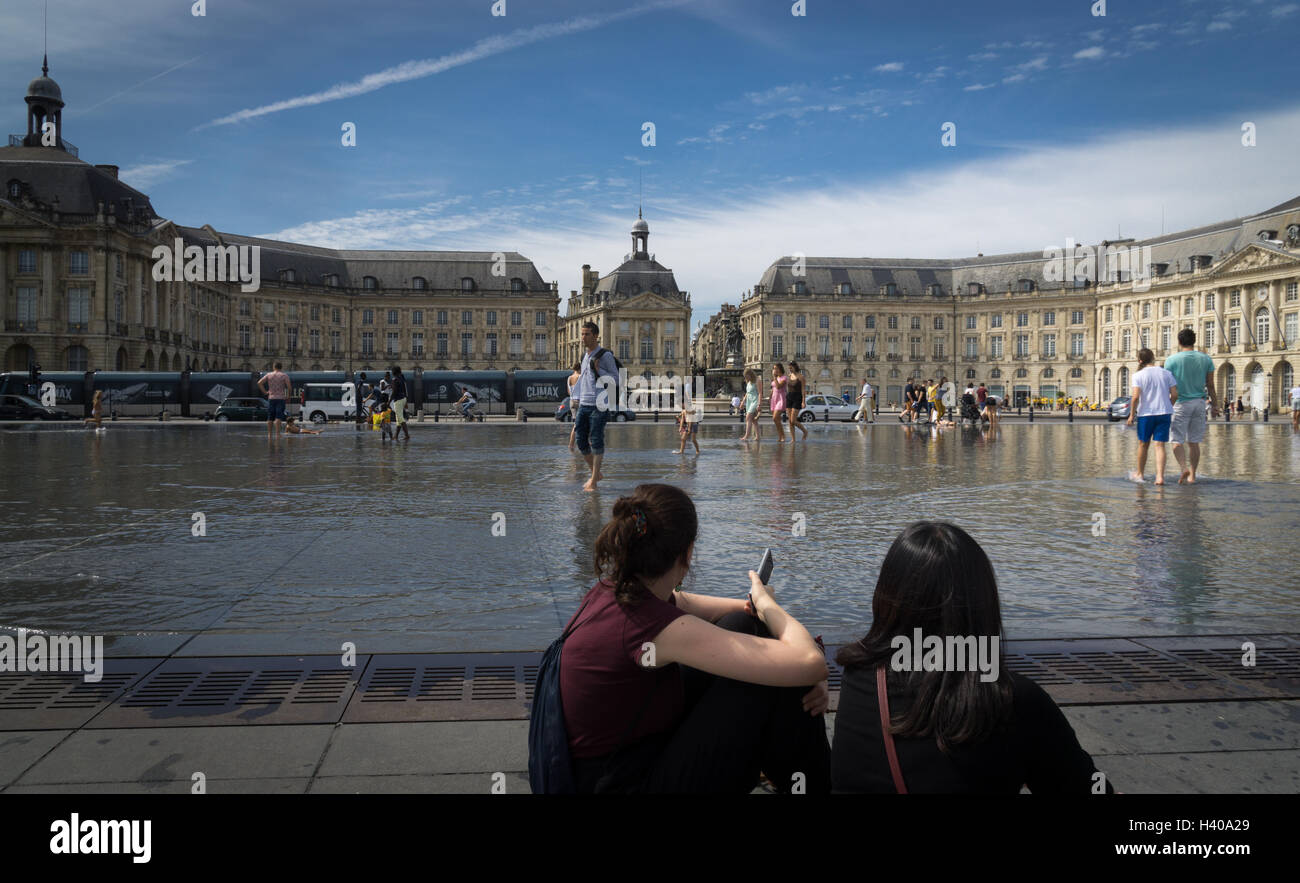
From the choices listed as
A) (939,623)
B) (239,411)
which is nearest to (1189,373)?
(939,623)

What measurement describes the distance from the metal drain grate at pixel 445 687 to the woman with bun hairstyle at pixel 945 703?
1.77 m

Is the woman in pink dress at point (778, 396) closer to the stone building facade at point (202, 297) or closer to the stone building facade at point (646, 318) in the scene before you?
the stone building facade at point (202, 297)

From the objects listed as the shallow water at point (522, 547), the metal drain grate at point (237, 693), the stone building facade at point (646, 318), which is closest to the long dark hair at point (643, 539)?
the metal drain grate at point (237, 693)

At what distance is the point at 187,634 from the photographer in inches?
189

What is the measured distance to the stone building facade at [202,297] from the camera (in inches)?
2589

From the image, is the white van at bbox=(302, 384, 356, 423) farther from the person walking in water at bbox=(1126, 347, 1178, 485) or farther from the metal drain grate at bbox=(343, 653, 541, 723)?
the metal drain grate at bbox=(343, 653, 541, 723)

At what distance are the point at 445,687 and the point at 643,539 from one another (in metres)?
1.86

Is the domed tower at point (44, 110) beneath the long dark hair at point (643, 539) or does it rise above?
above

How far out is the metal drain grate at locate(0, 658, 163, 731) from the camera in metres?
3.55

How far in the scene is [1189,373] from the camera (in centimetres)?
1241

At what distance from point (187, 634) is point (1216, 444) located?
25.0 m

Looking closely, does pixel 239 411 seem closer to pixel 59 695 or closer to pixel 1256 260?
pixel 59 695
